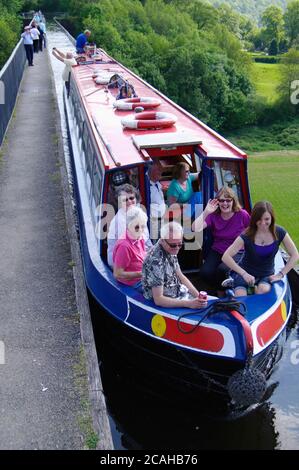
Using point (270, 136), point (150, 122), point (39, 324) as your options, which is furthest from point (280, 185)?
point (270, 136)

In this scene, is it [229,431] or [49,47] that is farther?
[49,47]

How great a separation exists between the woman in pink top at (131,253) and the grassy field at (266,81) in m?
61.6

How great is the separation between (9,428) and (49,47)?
96.4 feet

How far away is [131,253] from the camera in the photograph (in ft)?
21.8

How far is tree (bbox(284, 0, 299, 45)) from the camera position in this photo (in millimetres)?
104188

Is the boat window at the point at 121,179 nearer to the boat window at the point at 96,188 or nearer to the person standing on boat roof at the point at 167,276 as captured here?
the boat window at the point at 96,188

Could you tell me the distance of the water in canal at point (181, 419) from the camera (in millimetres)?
6578

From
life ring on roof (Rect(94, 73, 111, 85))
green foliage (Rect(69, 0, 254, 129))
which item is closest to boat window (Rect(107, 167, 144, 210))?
life ring on roof (Rect(94, 73, 111, 85))

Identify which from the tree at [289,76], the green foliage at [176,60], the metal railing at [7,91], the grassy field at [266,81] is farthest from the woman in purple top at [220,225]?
the grassy field at [266,81]

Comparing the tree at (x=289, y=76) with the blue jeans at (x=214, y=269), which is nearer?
the blue jeans at (x=214, y=269)

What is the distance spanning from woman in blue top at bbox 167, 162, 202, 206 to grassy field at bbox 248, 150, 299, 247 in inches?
477
